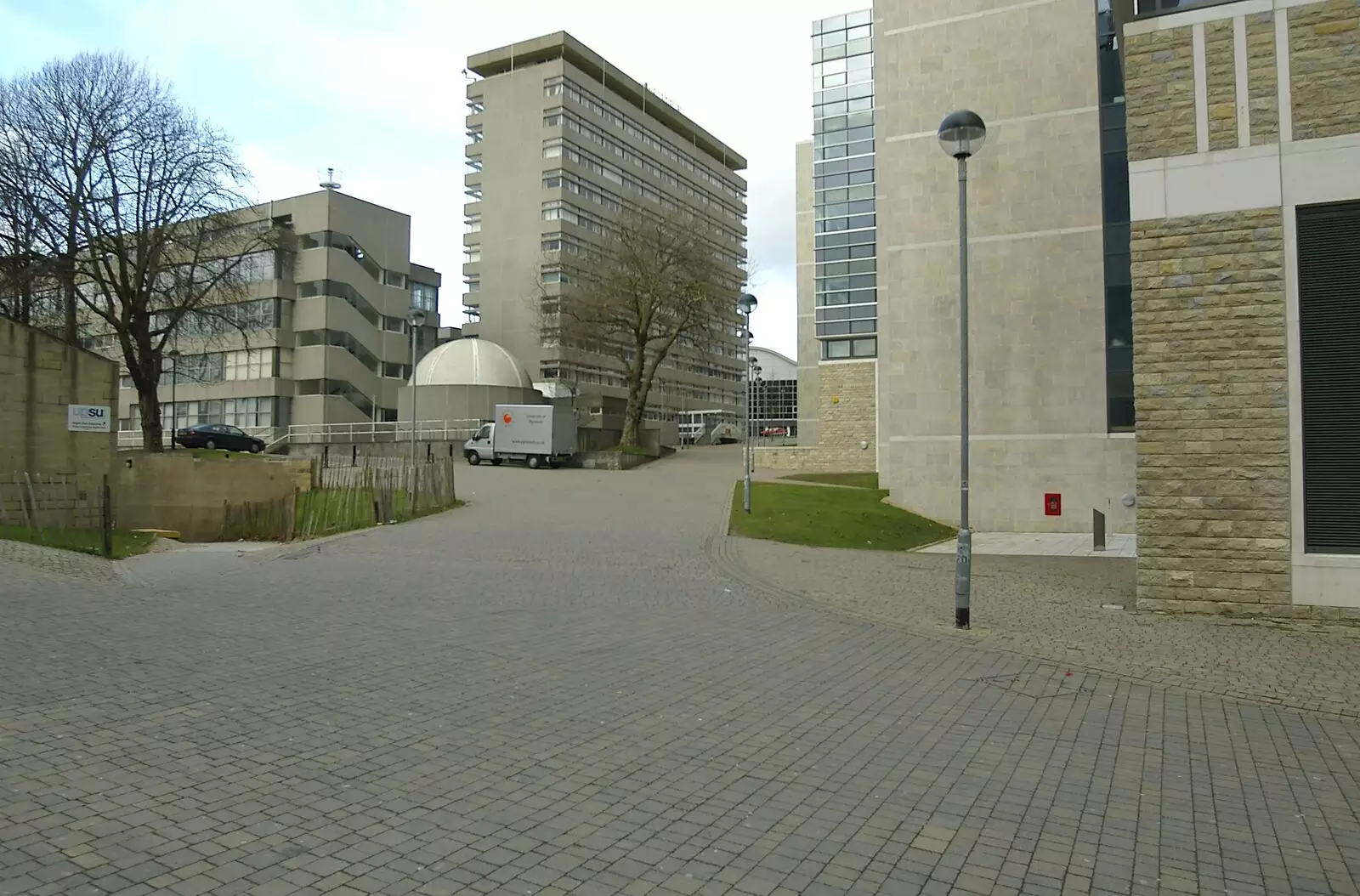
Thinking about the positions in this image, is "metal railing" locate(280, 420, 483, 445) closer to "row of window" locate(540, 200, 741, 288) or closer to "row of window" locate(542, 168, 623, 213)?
"row of window" locate(540, 200, 741, 288)

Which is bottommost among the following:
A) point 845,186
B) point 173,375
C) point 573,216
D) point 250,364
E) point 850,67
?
point 173,375

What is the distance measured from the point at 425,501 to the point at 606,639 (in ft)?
52.1

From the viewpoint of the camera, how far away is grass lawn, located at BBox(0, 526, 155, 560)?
1631 centimetres

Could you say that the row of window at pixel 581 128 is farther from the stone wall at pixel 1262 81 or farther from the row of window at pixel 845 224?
the stone wall at pixel 1262 81

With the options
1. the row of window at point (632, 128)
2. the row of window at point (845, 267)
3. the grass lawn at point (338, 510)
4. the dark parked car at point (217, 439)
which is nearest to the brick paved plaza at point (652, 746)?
the grass lawn at point (338, 510)

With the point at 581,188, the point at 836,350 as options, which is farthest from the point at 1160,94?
the point at 581,188

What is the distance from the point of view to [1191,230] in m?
11.4

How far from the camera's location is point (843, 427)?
160 ft

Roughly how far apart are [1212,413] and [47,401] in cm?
2263

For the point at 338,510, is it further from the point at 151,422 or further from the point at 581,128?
the point at 581,128

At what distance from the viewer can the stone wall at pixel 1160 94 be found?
1161 centimetres

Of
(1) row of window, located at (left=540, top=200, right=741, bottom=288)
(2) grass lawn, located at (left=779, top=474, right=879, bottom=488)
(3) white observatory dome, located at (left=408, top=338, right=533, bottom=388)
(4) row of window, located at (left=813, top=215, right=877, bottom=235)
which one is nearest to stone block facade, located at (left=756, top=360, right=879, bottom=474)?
(2) grass lawn, located at (left=779, top=474, right=879, bottom=488)

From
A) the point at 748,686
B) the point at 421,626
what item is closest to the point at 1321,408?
the point at 748,686

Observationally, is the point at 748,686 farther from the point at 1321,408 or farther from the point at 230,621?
the point at 1321,408
